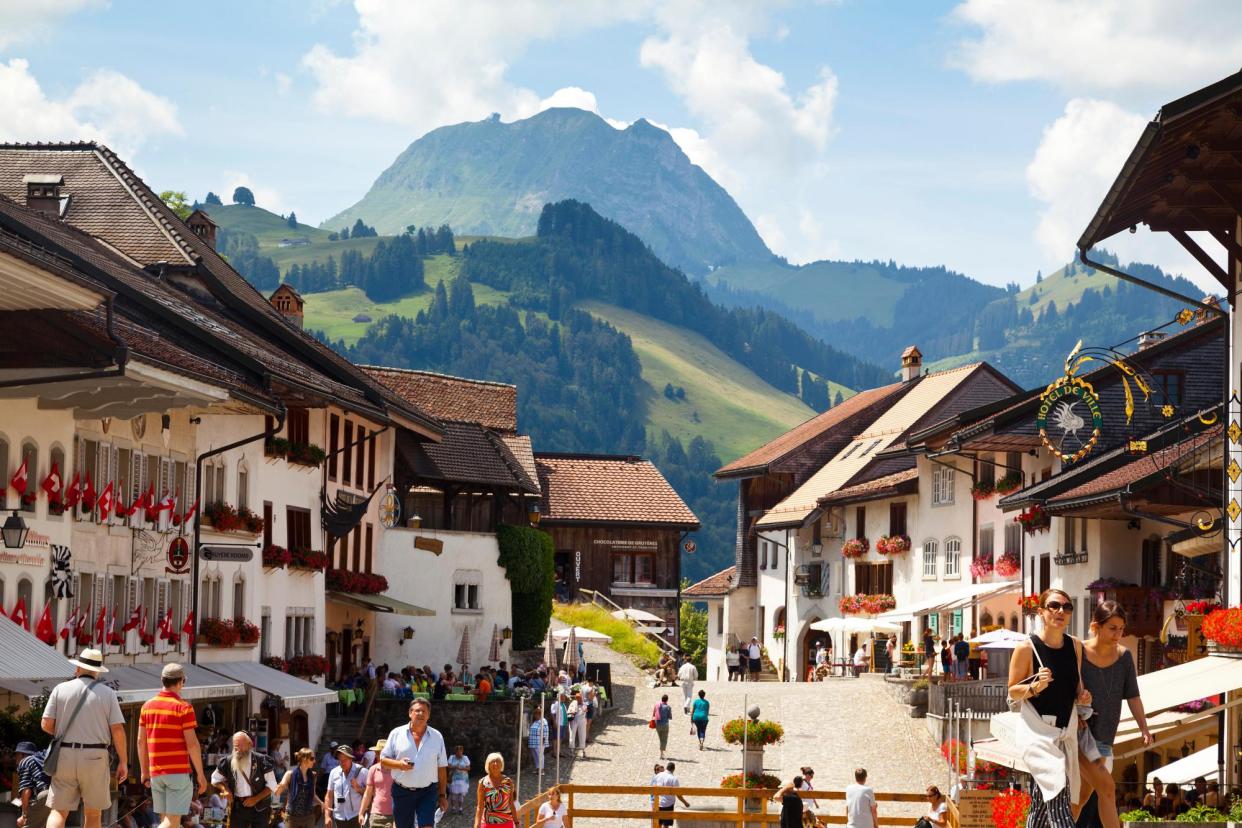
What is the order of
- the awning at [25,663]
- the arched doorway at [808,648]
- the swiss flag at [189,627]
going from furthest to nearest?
the arched doorway at [808,648]
the swiss flag at [189,627]
the awning at [25,663]

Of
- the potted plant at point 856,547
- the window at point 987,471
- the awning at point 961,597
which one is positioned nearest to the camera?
the awning at point 961,597

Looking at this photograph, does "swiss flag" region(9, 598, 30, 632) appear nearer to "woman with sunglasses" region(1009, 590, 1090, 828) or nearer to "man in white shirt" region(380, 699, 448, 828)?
"man in white shirt" region(380, 699, 448, 828)

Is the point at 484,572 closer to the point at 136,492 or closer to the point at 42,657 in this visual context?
the point at 136,492

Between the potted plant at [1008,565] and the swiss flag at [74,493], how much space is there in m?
32.3

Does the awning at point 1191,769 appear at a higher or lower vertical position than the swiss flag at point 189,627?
lower

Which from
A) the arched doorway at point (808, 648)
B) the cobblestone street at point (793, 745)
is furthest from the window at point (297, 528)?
the arched doorway at point (808, 648)

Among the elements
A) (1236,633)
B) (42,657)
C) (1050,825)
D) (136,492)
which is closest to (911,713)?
(136,492)

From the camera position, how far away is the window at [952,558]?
6488 centimetres

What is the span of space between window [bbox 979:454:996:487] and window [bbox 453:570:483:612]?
15.0 meters

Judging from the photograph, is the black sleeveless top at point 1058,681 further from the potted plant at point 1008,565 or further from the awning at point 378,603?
the potted plant at point 1008,565

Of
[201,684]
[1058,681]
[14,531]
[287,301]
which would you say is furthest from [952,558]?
[1058,681]

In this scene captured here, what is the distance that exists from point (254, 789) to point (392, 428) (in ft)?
105

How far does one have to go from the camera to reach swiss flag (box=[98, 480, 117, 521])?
110 feet

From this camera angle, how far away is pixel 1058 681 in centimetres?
1245
